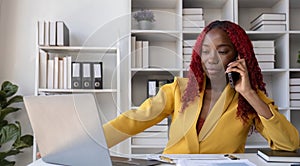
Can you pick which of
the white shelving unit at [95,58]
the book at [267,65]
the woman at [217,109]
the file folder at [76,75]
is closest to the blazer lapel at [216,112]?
the woman at [217,109]

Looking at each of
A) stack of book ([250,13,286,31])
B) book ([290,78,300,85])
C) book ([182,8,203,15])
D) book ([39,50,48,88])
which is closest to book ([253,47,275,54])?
stack of book ([250,13,286,31])

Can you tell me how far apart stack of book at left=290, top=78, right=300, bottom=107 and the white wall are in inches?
55.6

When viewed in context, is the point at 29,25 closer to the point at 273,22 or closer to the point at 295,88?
the point at 273,22

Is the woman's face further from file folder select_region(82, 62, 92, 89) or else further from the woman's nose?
file folder select_region(82, 62, 92, 89)

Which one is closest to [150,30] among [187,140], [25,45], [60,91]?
[60,91]

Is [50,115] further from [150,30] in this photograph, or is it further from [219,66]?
[150,30]

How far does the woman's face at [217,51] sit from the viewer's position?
4.79ft

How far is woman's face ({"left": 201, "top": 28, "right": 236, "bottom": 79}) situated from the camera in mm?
1459

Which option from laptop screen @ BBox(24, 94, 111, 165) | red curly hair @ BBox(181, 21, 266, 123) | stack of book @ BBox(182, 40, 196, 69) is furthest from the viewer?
stack of book @ BBox(182, 40, 196, 69)

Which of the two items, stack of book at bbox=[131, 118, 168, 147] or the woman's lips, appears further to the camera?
stack of book at bbox=[131, 118, 168, 147]

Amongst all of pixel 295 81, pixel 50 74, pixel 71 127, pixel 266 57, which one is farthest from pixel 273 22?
pixel 71 127

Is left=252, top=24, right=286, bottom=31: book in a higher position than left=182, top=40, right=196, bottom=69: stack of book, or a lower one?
higher

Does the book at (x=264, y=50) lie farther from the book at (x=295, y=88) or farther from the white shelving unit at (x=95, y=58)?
the white shelving unit at (x=95, y=58)

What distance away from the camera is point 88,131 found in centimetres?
101
